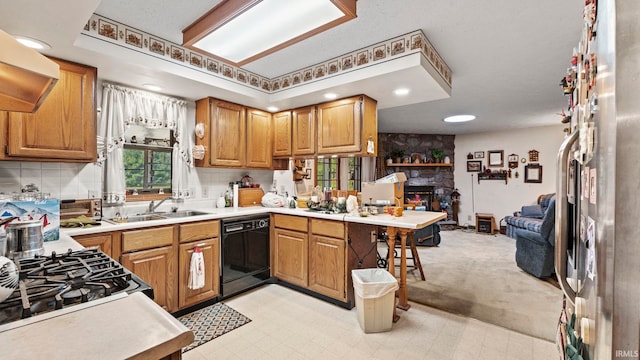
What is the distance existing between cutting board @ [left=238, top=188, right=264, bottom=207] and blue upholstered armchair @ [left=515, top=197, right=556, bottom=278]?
3592mm

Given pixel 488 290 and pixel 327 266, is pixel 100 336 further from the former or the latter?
pixel 488 290

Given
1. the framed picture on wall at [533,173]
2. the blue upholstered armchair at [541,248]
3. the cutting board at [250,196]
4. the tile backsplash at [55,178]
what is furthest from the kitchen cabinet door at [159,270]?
the framed picture on wall at [533,173]

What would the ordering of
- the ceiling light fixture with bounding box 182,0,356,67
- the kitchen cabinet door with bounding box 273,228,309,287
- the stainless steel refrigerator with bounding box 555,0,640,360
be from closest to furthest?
the stainless steel refrigerator with bounding box 555,0,640,360 → the ceiling light fixture with bounding box 182,0,356,67 → the kitchen cabinet door with bounding box 273,228,309,287

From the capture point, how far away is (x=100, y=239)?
2.12 meters

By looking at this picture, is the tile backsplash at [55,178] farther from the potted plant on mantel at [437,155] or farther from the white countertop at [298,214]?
the potted plant on mantel at [437,155]

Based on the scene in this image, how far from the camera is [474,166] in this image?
7227 millimetres

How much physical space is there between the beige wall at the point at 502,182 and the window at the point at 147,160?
685 centimetres

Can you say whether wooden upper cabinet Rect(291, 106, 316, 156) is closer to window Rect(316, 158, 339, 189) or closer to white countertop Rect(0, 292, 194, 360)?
window Rect(316, 158, 339, 189)

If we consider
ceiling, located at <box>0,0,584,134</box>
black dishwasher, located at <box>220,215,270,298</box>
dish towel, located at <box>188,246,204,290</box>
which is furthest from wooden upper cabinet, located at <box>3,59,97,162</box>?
black dishwasher, located at <box>220,215,270,298</box>

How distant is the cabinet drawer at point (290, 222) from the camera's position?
9.93 ft

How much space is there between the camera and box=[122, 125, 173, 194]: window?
9.49ft

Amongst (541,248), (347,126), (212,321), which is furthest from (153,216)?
(541,248)

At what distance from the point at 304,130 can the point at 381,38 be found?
146cm

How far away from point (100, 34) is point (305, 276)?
2690mm
